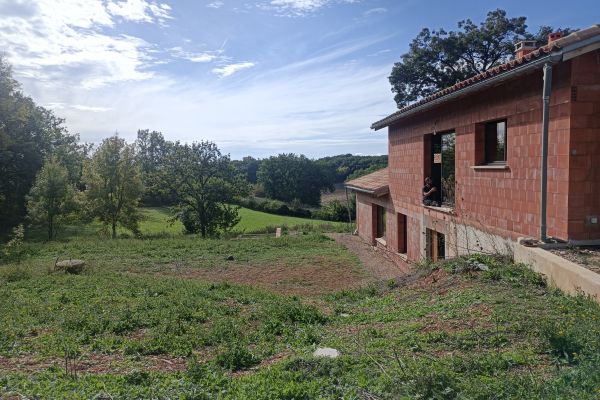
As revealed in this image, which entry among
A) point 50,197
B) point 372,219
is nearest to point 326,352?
point 372,219

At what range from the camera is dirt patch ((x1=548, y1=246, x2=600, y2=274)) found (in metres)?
6.41

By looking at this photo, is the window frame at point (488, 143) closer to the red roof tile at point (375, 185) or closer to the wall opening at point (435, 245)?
the wall opening at point (435, 245)

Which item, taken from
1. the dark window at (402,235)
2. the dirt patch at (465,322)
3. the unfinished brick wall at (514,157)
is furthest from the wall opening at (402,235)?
the dirt patch at (465,322)

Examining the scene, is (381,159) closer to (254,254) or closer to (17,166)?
(17,166)

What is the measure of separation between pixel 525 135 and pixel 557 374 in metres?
5.69

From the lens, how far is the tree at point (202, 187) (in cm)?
3066

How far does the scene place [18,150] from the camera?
3447 cm

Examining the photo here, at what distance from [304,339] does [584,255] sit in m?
4.55

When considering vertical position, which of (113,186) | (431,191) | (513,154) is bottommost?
(113,186)

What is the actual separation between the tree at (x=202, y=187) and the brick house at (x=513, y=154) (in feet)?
60.0

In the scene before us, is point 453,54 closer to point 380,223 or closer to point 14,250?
point 380,223

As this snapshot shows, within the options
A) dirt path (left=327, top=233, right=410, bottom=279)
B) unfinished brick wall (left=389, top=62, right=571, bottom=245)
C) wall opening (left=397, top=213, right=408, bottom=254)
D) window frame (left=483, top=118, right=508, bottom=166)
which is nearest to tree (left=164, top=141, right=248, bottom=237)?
dirt path (left=327, top=233, right=410, bottom=279)

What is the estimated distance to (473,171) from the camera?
1062 cm

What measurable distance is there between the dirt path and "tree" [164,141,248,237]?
936 cm
